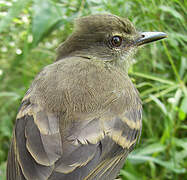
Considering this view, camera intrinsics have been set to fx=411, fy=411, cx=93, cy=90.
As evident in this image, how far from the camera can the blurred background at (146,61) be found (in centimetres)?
364

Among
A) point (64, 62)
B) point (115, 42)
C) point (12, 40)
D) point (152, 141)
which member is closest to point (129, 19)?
point (115, 42)

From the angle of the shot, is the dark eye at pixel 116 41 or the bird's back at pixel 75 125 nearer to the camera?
the bird's back at pixel 75 125

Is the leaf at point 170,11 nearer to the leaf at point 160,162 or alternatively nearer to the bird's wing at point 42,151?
the leaf at point 160,162

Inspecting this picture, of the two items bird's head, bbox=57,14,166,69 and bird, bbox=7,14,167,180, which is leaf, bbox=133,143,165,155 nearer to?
bird, bbox=7,14,167,180

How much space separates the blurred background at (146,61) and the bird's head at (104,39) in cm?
15

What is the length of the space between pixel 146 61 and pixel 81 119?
1.76 m

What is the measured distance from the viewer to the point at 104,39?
3590 mm

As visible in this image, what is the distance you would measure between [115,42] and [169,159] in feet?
4.12

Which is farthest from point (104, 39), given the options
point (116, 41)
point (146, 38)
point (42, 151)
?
point (42, 151)

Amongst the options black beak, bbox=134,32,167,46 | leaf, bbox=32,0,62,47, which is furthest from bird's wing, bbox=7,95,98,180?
black beak, bbox=134,32,167,46

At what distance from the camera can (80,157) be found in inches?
101

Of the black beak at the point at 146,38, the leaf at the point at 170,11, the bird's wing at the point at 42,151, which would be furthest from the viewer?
the black beak at the point at 146,38

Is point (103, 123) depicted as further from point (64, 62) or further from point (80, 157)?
point (64, 62)

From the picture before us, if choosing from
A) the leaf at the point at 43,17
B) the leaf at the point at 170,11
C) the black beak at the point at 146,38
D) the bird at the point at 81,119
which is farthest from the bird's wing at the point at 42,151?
the leaf at the point at 170,11
